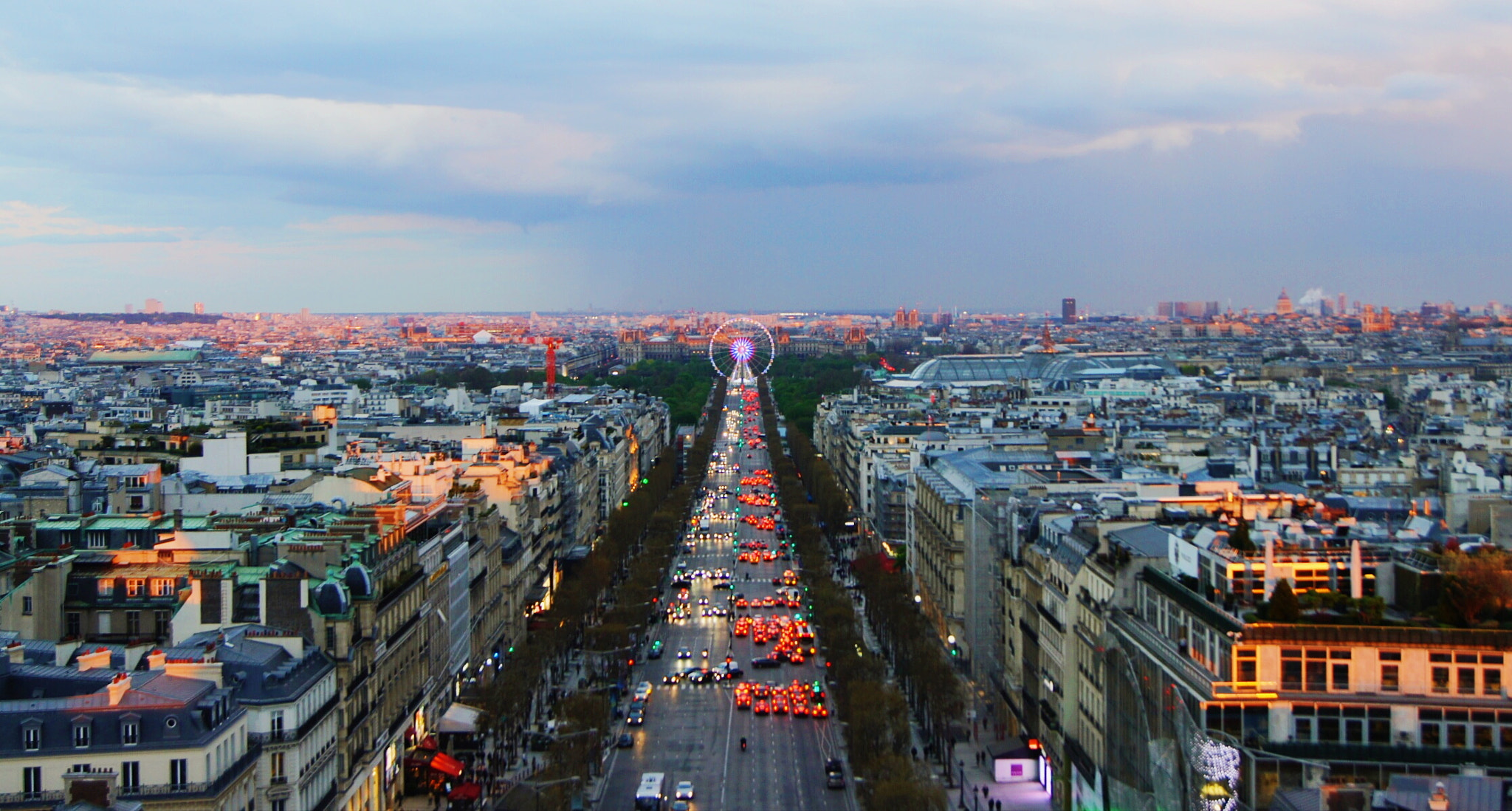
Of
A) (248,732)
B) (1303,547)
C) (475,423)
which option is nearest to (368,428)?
(475,423)

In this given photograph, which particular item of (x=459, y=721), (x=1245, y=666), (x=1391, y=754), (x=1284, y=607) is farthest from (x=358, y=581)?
(x=1391, y=754)

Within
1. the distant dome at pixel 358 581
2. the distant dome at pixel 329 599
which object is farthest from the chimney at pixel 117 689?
the distant dome at pixel 358 581

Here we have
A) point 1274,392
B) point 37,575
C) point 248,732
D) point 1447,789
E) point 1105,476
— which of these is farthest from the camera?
point 1274,392

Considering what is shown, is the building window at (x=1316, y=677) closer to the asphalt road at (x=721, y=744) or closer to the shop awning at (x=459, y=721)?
the asphalt road at (x=721, y=744)

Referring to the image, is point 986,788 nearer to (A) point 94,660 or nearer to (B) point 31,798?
(A) point 94,660

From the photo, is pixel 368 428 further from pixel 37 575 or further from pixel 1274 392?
pixel 1274 392

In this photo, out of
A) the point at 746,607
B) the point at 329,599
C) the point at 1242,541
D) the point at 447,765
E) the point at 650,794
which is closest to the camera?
the point at 1242,541

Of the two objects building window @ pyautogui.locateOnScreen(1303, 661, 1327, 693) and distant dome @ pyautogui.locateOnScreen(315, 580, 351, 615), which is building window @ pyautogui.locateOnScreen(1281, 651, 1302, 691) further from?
distant dome @ pyautogui.locateOnScreen(315, 580, 351, 615)
